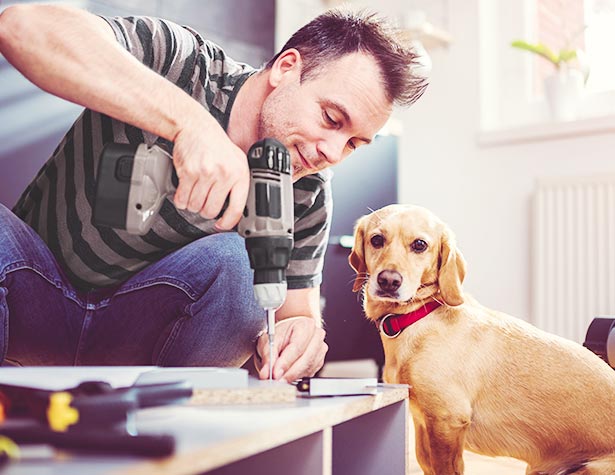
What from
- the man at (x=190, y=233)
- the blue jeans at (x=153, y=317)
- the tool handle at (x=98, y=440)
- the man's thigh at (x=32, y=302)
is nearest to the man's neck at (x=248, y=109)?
the man at (x=190, y=233)

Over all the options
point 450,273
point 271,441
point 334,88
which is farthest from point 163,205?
point 271,441

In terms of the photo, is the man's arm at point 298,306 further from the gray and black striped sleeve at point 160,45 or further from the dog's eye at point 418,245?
the gray and black striped sleeve at point 160,45

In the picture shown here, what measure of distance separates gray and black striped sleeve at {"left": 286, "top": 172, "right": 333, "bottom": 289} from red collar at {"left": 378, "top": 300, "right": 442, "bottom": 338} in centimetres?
18

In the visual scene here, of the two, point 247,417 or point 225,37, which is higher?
point 225,37

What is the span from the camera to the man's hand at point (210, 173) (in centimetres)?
83

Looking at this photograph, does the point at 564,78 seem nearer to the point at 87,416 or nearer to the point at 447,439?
the point at 447,439

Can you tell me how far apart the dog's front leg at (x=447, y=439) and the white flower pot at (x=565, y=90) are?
2.05 m

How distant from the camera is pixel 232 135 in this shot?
4.52 feet

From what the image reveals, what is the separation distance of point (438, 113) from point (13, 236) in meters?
2.54

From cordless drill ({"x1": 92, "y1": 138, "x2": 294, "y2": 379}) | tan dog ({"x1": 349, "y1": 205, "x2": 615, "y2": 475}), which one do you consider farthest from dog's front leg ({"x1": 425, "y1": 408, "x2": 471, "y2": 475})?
cordless drill ({"x1": 92, "y1": 138, "x2": 294, "y2": 379})

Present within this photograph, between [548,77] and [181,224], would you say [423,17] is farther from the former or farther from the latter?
[181,224]

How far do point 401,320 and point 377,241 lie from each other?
0.66 feet

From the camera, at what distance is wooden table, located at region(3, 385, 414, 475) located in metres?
0.44

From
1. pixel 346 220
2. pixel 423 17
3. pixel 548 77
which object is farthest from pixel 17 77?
pixel 548 77
